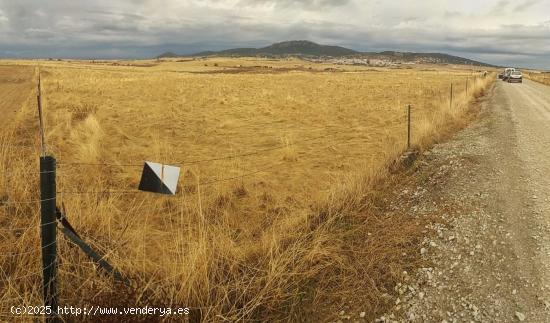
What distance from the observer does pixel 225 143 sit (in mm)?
14203

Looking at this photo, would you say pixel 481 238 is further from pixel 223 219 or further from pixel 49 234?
pixel 49 234

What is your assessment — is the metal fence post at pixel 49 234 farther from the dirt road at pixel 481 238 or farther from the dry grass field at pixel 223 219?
the dirt road at pixel 481 238

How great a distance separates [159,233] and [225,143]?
822 cm

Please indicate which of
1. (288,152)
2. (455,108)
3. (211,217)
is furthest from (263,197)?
(455,108)

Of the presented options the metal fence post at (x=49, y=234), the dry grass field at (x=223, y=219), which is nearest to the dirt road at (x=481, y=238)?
the dry grass field at (x=223, y=219)

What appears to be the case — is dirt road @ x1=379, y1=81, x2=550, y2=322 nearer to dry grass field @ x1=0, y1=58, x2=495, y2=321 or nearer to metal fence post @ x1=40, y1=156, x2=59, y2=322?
dry grass field @ x1=0, y1=58, x2=495, y2=321

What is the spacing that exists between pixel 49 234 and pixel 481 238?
14.8 ft

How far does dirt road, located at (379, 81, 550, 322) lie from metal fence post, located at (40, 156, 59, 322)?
2.79m

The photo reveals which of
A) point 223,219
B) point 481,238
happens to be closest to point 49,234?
point 223,219

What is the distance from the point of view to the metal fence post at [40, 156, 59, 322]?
324 cm

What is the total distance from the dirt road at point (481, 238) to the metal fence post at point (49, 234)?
279cm

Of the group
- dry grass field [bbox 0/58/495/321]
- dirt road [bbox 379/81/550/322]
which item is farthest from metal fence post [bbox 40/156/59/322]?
dirt road [bbox 379/81/550/322]

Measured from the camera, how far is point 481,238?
5.20m

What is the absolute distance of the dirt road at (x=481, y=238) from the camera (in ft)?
13.0
